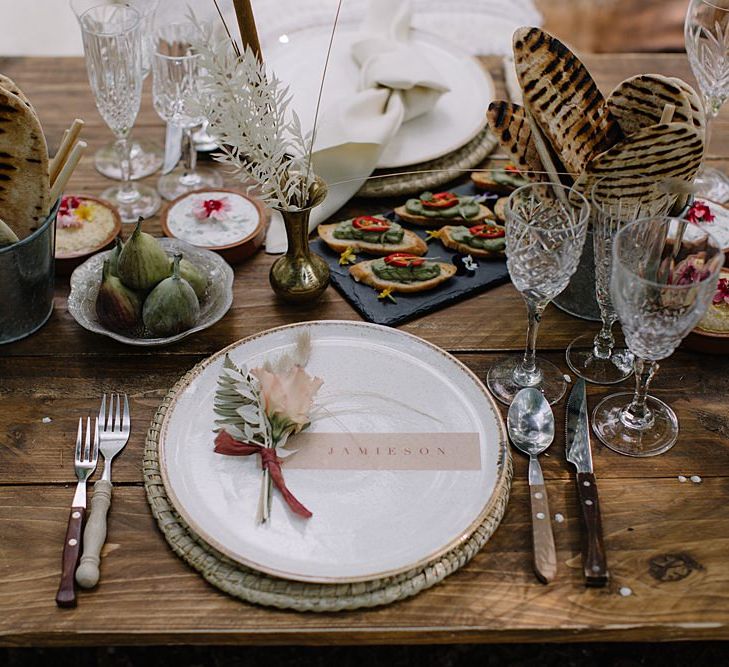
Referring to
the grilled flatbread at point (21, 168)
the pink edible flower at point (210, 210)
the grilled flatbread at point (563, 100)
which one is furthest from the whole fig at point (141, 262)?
the grilled flatbread at point (563, 100)

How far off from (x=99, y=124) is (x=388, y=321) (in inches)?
28.6

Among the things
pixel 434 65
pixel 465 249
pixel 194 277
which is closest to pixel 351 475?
pixel 194 277

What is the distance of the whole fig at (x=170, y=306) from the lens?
112 centimetres

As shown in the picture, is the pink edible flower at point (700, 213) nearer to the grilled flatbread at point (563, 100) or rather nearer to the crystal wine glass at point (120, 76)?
the grilled flatbread at point (563, 100)

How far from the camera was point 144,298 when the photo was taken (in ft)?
3.78

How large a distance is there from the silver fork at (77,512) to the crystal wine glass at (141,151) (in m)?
0.57

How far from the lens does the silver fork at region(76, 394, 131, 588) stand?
0.89 meters

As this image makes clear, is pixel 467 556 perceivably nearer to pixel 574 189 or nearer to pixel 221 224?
pixel 574 189

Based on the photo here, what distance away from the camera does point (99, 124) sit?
5.27 feet

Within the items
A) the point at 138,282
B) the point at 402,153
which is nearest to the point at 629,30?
the point at 402,153

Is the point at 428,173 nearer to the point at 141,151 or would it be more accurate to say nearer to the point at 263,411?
the point at 141,151

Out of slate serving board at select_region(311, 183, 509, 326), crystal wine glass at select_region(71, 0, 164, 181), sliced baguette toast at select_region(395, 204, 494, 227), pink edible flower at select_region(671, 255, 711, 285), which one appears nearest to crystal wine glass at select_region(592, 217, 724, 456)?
pink edible flower at select_region(671, 255, 711, 285)

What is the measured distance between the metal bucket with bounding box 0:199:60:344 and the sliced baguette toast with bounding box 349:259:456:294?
1.31 feet

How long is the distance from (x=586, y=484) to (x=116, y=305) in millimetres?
592
